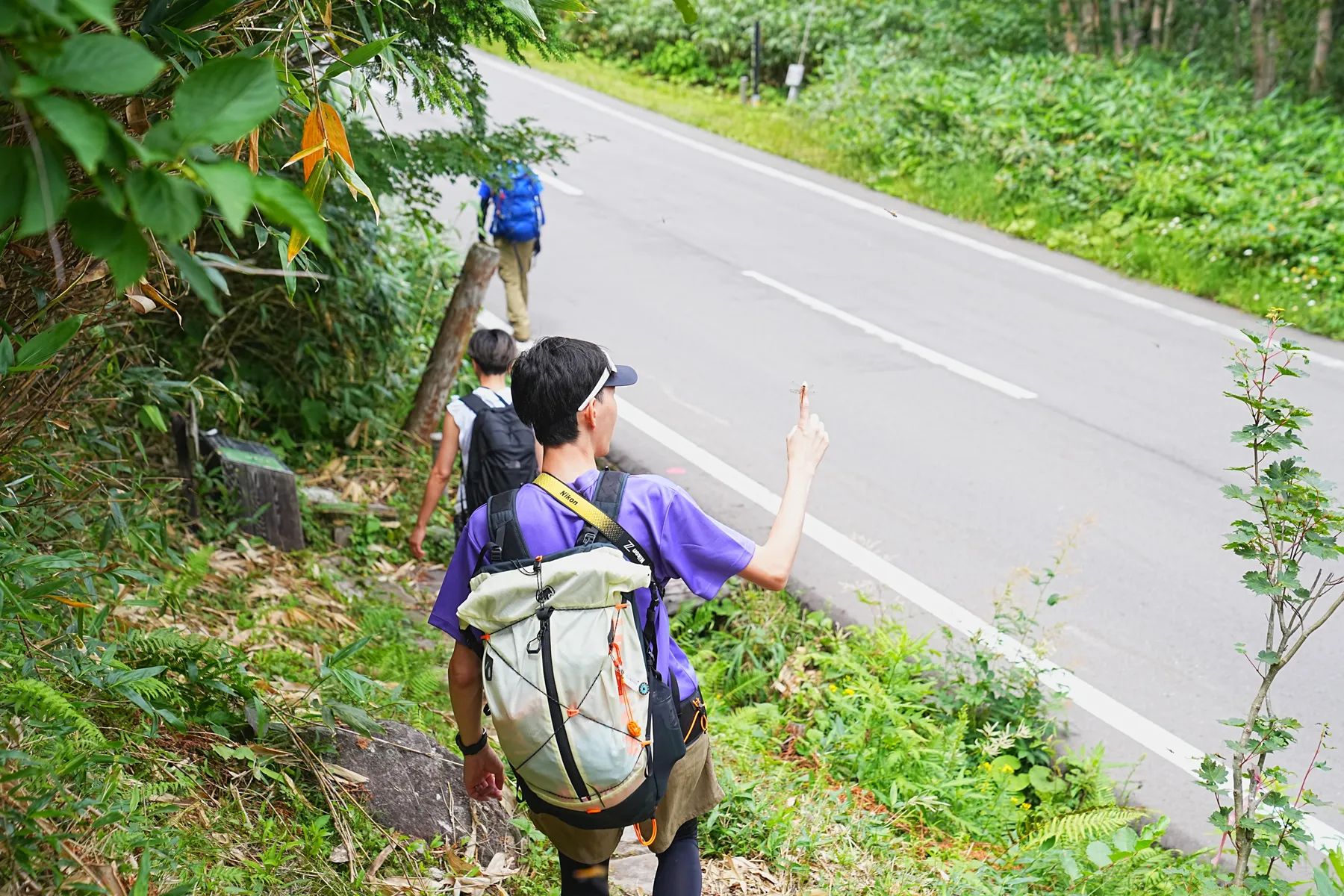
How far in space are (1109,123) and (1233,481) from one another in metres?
7.29

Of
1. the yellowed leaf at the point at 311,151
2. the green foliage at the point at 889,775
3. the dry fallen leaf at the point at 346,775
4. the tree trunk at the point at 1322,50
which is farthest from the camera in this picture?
the tree trunk at the point at 1322,50

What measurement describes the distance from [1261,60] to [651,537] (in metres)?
14.7

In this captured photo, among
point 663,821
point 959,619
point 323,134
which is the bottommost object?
point 959,619

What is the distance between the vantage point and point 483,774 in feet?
8.84

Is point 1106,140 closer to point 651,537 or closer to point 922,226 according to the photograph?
point 922,226

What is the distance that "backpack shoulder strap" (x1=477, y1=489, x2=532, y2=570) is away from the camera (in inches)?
89.4

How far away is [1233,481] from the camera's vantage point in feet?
21.9

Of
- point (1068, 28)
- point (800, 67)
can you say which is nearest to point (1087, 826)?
point (1068, 28)

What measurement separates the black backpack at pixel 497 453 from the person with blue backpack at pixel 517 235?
4227 mm

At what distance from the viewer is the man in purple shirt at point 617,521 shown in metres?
2.32

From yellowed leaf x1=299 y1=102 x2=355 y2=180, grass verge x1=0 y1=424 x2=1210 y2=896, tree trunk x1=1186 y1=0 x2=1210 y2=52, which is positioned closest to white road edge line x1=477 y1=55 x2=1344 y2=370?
grass verge x1=0 y1=424 x2=1210 y2=896

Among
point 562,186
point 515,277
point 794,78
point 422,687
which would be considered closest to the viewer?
point 422,687

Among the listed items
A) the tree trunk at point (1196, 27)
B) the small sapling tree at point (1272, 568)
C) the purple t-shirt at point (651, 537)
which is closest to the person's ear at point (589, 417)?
the purple t-shirt at point (651, 537)

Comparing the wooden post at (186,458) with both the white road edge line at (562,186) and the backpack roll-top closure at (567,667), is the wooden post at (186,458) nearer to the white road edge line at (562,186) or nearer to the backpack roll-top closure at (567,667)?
the backpack roll-top closure at (567,667)
